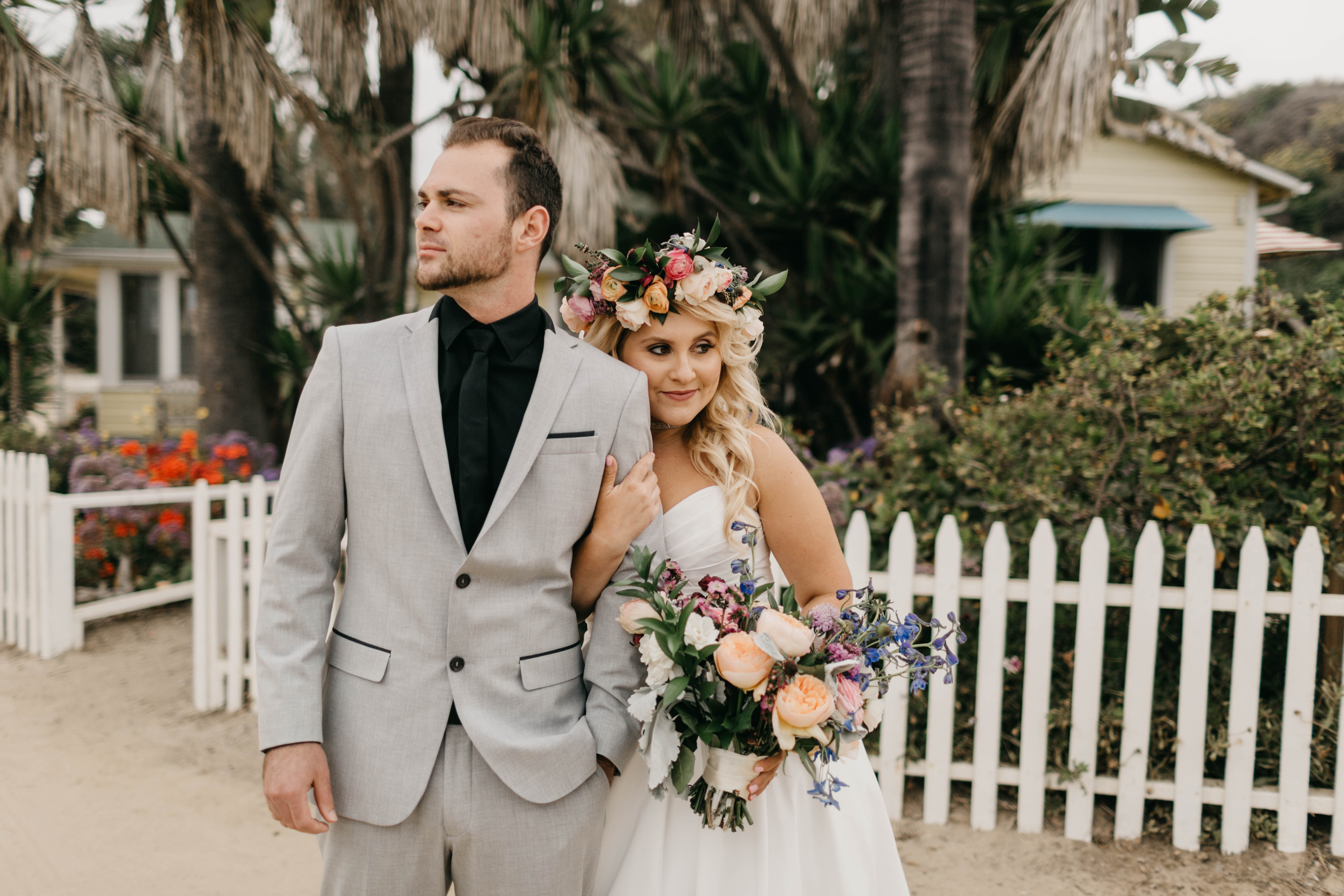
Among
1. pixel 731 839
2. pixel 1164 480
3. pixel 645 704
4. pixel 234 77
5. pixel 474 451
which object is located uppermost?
pixel 234 77

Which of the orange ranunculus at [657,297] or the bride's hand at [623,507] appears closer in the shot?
the bride's hand at [623,507]

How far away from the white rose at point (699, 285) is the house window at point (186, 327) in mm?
15194

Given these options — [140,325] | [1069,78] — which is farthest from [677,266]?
[140,325]

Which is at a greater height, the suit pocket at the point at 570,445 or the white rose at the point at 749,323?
the white rose at the point at 749,323

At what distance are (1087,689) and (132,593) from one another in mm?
5970

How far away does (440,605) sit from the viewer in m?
1.64

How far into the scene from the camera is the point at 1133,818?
3373 millimetres

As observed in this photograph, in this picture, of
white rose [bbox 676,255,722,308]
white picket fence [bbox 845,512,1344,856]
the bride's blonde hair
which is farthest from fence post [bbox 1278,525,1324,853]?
white rose [bbox 676,255,722,308]

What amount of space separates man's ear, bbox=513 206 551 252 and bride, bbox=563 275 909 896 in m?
0.37

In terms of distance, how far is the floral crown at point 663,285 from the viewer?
2029 mm

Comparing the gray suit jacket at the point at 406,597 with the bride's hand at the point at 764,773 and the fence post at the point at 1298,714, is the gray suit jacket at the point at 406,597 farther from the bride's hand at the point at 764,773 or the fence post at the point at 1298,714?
the fence post at the point at 1298,714

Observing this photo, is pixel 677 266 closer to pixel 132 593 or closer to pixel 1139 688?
pixel 1139 688

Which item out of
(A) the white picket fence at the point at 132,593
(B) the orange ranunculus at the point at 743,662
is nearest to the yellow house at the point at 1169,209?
(A) the white picket fence at the point at 132,593

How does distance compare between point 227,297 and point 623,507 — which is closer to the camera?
point 623,507
